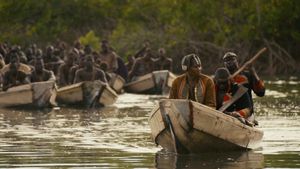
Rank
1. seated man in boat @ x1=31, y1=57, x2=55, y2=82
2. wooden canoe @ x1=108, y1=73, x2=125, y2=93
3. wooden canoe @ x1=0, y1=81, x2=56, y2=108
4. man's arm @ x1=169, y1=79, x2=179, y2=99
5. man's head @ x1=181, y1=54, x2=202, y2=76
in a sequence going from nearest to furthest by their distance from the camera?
man's head @ x1=181, y1=54, x2=202, y2=76, man's arm @ x1=169, y1=79, x2=179, y2=99, wooden canoe @ x1=0, y1=81, x2=56, y2=108, seated man in boat @ x1=31, y1=57, x2=55, y2=82, wooden canoe @ x1=108, y1=73, x2=125, y2=93

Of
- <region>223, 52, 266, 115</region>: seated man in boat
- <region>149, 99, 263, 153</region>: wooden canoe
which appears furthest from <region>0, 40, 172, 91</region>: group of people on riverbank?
Answer: <region>149, 99, 263, 153</region>: wooden canoe

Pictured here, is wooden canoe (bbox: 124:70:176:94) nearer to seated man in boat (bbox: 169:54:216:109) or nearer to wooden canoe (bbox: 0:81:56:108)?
wooden canoe (bbox: 0:81:56:108)

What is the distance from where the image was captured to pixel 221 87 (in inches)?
753

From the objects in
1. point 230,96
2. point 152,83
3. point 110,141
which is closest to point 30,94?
point 152,83

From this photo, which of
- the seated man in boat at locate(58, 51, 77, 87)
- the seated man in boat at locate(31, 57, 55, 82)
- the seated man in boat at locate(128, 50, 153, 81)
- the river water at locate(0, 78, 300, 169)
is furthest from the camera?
the seated man in boat at locate(128, 50, 153, 81)

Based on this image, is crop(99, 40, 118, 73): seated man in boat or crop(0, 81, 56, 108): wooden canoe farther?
crop(99, 40, 118, 73): seated man in boat

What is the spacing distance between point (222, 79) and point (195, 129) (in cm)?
119

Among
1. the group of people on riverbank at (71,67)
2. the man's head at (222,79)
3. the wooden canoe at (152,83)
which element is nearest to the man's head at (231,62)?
the man's head at (222,79)

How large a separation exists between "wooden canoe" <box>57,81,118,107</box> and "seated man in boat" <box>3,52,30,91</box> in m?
1.25

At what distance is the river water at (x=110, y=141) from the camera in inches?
703

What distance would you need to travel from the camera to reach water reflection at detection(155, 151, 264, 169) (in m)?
17.4

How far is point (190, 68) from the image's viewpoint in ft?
59.9

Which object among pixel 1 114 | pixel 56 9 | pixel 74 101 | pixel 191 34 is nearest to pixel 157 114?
pixel 1 114

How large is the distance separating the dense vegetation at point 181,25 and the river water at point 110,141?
21.8m
